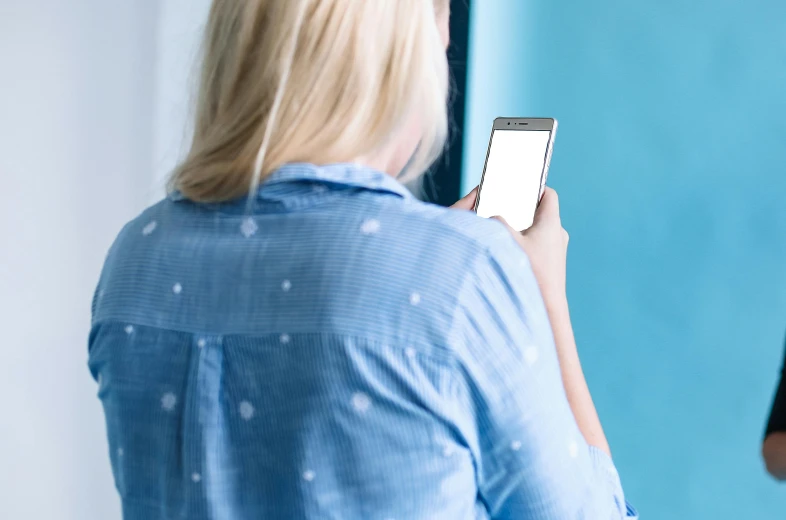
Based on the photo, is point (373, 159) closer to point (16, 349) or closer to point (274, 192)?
point (274, 192)

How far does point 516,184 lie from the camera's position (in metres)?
0.70

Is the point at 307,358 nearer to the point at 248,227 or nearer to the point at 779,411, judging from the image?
the point at 248,227

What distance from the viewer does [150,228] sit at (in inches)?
17.6

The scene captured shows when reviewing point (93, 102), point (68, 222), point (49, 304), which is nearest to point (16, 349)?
point (49, 304)

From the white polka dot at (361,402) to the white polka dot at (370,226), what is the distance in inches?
3.1

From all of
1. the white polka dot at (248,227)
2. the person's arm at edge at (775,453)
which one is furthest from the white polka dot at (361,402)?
the person's arm at edge at (775,453)

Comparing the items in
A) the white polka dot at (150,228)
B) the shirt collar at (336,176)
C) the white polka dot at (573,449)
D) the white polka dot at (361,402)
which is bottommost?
the white polka dot at (573,449)

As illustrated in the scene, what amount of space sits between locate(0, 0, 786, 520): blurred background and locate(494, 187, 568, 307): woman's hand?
22 cm

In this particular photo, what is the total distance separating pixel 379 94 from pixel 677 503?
1.98 ft

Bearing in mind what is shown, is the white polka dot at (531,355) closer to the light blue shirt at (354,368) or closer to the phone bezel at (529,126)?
the light blue shirt at (354,368)

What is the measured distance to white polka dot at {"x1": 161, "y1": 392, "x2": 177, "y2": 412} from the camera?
42 cm

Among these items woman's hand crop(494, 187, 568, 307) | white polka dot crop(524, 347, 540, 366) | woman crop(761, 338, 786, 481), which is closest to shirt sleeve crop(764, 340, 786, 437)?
woman crop(761, 338, 786, 481)

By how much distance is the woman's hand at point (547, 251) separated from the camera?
53cm

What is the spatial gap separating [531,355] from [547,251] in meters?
0.19
